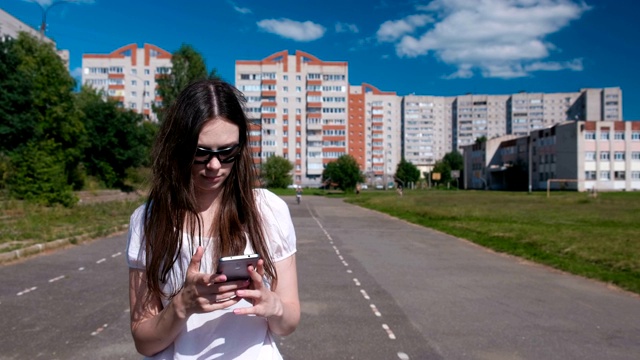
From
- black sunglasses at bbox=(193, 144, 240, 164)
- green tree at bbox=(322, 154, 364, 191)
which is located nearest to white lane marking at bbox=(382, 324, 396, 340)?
black sunglasses at bbox=(193, 144, 240, 164)

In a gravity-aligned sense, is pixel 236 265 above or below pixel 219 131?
below

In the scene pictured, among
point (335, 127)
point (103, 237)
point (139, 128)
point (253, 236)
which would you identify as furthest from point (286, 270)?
point (335, 127)

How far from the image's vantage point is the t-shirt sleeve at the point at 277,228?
190cm

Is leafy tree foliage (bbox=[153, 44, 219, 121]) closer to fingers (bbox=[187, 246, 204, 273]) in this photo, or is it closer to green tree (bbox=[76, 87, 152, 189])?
green tree (bbox=[76, 87, 152, 189])

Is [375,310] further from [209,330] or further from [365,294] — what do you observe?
[209,330]

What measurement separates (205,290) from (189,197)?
384 millimetres

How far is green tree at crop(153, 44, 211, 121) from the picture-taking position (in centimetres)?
5341

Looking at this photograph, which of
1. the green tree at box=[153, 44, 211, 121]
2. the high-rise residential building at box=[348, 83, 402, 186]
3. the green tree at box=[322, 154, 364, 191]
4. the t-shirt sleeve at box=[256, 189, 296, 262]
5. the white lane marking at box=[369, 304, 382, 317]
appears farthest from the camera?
the high-rise residential building at box=[348, 83, 402, 186]

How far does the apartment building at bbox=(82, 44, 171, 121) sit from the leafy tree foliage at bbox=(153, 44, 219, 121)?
52.3 metres

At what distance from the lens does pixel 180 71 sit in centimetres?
5422

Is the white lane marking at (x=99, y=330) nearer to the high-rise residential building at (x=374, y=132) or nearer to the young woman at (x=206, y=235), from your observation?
the young woman at (x=206, y=235)

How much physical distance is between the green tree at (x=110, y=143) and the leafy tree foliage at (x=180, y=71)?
3.78 meters

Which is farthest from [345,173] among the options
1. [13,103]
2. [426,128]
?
[426,128]

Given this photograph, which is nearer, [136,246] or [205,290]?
[205,290]
